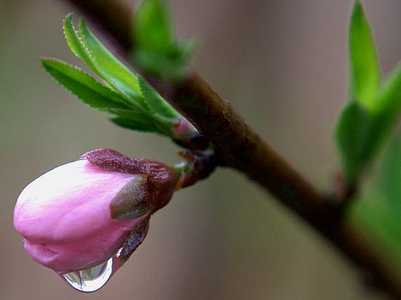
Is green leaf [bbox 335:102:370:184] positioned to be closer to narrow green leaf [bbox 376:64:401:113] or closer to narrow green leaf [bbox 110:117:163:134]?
narrow green leaf [bbox 376:64:401:113]

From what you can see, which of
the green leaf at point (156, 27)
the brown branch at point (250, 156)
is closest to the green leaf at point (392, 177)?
the brown branch at point (250, 156)

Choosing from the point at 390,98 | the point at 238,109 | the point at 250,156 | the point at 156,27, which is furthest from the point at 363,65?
the point at 238,109

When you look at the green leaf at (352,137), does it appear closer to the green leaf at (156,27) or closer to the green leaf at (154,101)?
the green leaf at (154,101)

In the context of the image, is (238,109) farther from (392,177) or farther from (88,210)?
(88,210)

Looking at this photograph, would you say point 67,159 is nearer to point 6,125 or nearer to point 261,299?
point 6,125

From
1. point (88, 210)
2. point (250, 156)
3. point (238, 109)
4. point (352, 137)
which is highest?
point (88, 210)

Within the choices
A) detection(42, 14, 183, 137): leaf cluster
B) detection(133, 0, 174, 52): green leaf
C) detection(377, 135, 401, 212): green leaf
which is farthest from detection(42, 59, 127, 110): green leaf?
detection(377, 135, 401, 212): green leaf
